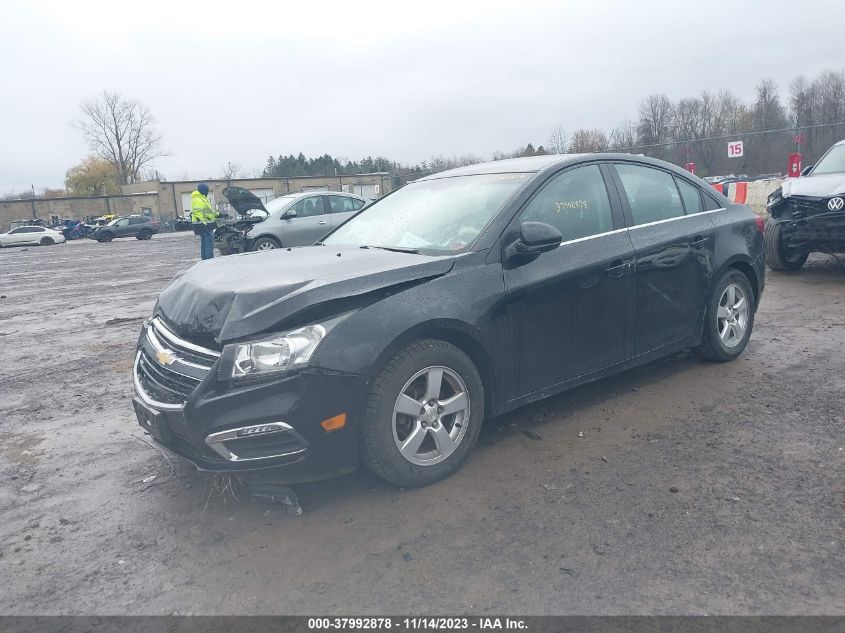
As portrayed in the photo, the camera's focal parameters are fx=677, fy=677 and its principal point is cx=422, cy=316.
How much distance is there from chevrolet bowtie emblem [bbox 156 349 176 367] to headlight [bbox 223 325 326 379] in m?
0.44

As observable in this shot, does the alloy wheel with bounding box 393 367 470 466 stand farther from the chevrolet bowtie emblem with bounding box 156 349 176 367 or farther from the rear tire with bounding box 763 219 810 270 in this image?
the rear tire with bounding box 763 219 810 270

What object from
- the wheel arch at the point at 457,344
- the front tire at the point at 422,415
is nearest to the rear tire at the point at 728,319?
the wheel arch at the point at 457,344

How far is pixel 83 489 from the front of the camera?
12.0 ft

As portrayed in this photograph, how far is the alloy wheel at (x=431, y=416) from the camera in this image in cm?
333

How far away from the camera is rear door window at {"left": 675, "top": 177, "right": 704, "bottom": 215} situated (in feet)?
16.4

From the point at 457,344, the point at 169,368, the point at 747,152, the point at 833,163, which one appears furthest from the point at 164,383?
the point at 747,152

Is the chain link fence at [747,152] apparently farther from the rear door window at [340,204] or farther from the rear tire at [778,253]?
the rear tire at [778,253]

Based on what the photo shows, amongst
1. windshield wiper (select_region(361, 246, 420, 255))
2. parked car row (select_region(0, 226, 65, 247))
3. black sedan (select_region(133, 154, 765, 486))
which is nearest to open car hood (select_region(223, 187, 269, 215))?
black sedan (select_region(133, 154, 765, 486))

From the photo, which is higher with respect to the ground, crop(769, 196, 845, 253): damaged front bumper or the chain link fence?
the chain link fence

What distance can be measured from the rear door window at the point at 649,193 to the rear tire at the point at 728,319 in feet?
2.31

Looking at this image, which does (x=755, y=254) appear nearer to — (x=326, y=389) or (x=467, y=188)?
(x=467, y=188)

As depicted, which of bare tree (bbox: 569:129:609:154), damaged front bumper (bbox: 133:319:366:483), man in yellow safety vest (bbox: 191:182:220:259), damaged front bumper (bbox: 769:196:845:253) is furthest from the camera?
bare tree (bbox: 569:129:609:154)

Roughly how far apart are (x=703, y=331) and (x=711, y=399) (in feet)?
2.32

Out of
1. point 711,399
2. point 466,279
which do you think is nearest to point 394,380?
point 466,279
